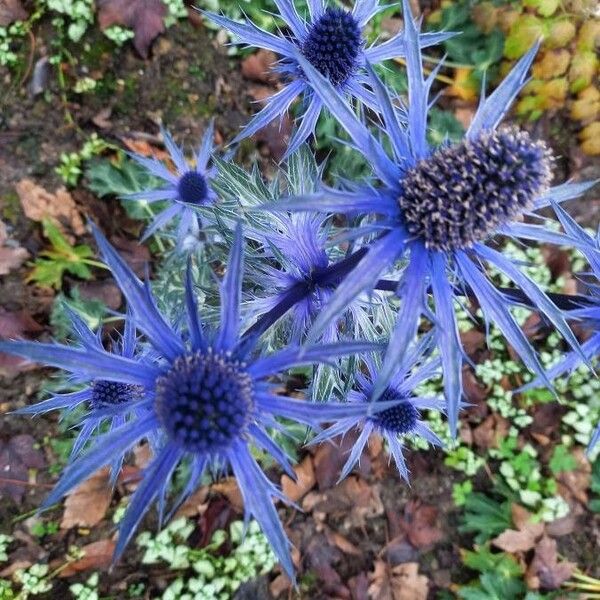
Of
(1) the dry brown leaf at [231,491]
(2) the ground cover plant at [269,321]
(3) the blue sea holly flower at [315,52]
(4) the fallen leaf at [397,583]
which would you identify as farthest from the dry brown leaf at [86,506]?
(3) the blue sea holly flower at [315,52]

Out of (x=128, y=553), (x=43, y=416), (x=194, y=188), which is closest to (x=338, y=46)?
(x=194, y=188)

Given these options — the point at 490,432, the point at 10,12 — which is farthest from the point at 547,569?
the point at 10,12

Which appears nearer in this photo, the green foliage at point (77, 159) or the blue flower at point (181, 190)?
the blue flower at point (181, 190)

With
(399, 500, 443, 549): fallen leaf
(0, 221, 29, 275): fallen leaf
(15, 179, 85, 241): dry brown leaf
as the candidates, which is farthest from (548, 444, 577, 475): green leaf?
(0, 221, 29, 275): fallen leaf

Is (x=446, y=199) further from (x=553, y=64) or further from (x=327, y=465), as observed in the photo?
(x=553, y=64)

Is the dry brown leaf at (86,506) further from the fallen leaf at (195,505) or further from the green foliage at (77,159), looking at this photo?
the green foliage at (77,159)

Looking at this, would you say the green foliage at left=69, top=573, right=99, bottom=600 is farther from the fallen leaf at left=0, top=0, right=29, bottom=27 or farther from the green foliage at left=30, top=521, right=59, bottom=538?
the fallen leaf at left=0, top=0, right=29, bottom=27

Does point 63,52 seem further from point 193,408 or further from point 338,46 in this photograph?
point 193,408
